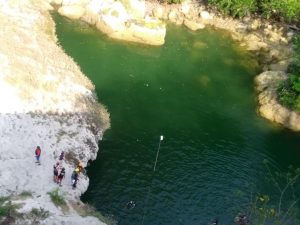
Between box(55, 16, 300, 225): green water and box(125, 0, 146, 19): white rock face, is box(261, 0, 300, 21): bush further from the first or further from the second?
box(125, 0, 146, 19): white rock face

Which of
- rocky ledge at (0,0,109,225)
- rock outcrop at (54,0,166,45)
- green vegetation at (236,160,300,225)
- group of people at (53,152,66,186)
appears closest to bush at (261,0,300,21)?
rock outcrop at (54,0,166,45)

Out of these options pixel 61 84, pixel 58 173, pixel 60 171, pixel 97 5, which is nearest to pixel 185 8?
pixel 97 5

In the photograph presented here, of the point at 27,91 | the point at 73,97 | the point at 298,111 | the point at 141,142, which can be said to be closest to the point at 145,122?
the point at 141,142

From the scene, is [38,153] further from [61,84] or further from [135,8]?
[135,8]

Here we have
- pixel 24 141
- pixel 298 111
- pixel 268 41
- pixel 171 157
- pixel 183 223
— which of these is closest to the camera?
pixel 183 223

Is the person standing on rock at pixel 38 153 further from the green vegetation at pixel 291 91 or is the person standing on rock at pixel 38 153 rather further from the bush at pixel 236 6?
the bush at pixel 236 6

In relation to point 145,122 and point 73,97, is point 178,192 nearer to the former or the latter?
point 145,122

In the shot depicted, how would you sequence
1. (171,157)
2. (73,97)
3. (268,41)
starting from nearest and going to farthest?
(171,157), (73,97), (268,41)

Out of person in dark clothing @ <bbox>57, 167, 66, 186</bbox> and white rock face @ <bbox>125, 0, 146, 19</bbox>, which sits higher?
white rock face @ <bbox>125, 0, 146, 19</bbox>
